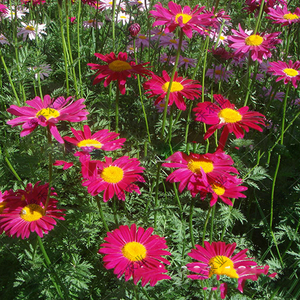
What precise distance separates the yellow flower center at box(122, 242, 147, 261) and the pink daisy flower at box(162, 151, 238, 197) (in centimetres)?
18

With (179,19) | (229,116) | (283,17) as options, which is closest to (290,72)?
(283,17)

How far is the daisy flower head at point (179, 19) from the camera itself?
3.00 feet

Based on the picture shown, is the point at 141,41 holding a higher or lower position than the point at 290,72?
higher

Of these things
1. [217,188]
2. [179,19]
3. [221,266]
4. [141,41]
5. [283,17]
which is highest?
[141,41]

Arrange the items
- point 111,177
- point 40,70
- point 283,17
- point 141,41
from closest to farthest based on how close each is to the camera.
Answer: point 111,177
point 40,70
point 283,17
point 141,41

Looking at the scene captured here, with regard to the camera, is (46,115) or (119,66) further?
(119,66)

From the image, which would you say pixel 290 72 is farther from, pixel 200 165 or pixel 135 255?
pixel 135 255

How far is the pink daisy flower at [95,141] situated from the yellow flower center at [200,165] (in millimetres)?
195

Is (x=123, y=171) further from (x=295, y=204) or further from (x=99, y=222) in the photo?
(x=295, y=204)

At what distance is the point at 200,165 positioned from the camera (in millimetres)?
888

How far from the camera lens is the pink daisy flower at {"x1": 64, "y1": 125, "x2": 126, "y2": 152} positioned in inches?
34.7

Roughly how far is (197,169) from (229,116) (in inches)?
8.6

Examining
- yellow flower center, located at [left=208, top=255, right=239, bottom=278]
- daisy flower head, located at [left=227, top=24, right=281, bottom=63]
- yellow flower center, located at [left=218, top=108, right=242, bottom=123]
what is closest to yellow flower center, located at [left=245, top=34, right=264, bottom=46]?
daisy flower head, located at [left=227, top=24, right=281, bottom=63]

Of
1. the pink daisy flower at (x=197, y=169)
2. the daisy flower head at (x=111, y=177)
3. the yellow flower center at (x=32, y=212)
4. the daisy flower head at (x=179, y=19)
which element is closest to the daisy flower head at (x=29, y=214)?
the yellow flower center at (x=32, y=212)
